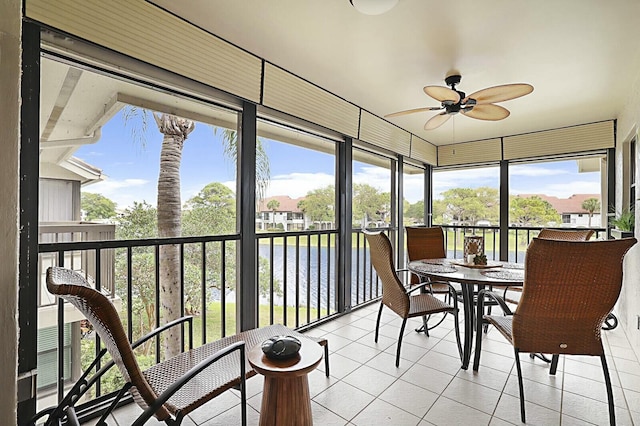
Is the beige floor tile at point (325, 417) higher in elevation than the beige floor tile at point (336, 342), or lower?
lower

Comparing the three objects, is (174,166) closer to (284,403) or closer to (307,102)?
(307,102)

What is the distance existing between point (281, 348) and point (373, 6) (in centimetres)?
195

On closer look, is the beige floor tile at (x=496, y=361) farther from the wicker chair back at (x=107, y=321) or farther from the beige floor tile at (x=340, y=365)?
the wicker chair back at (x=107, y=321)

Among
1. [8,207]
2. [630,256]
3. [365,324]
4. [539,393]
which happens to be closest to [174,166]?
[8,207]

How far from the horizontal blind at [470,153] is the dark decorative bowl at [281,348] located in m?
4.74

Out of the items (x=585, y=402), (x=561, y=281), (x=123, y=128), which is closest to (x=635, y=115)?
(x=561, y=281)

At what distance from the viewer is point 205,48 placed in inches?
87.6

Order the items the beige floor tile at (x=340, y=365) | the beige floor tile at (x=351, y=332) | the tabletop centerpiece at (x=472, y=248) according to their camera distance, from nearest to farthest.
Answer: the beige floor tile at (x=340, y=365) → the tabletop centerpiece at (x=472, y=248) → the beige floor tile at (x=351, y=332)

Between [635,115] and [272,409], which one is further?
[635,115]

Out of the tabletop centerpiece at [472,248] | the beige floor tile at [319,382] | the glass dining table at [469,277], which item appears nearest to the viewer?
the beige floor tile at [319,382]

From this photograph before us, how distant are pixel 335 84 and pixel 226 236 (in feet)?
5.99

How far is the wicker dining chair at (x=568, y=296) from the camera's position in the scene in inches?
66.4

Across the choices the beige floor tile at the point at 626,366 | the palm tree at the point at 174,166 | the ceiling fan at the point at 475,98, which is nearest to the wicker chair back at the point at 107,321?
the palm tree at the point at 174,166

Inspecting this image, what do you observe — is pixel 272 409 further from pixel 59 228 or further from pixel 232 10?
pixel 232 10
